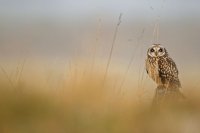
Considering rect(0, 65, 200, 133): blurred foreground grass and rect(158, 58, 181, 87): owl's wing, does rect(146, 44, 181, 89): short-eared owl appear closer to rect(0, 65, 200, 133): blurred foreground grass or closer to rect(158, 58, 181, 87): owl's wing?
rect(158, 58, 181, 87): owl's wing

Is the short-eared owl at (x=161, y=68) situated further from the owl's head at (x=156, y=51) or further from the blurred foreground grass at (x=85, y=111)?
the blurred foreground grass at (x=85, y=111)

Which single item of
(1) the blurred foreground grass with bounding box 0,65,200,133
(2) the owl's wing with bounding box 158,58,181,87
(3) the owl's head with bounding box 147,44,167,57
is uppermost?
(3) the owl's head with bounding box 147,44,167,57

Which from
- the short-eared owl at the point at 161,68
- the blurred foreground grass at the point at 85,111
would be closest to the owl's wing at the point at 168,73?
the short-eared owl at the point at 161,68

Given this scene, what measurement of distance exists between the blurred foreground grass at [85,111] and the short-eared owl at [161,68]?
22cm

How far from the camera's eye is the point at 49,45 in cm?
580

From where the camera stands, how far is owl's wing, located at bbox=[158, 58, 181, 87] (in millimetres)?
4285

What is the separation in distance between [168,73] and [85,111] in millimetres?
942

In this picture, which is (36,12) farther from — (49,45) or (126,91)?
(126,91)

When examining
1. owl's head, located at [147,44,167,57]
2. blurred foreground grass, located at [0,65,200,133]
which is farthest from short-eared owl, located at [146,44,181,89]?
blurred foreground grass, located at [0,65,200,133]

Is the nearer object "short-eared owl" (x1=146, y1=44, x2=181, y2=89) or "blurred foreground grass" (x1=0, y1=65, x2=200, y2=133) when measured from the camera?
"blurred foreground grass" (x1=0, y1=65, x2=200, y2=133)

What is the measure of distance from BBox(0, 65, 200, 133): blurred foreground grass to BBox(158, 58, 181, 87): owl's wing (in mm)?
208

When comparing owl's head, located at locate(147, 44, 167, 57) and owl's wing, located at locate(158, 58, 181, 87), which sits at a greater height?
owl's head, located at locate(147, 44, 167, 57)

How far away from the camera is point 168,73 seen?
429 centimetres

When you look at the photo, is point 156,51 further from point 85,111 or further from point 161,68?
point 85,111
